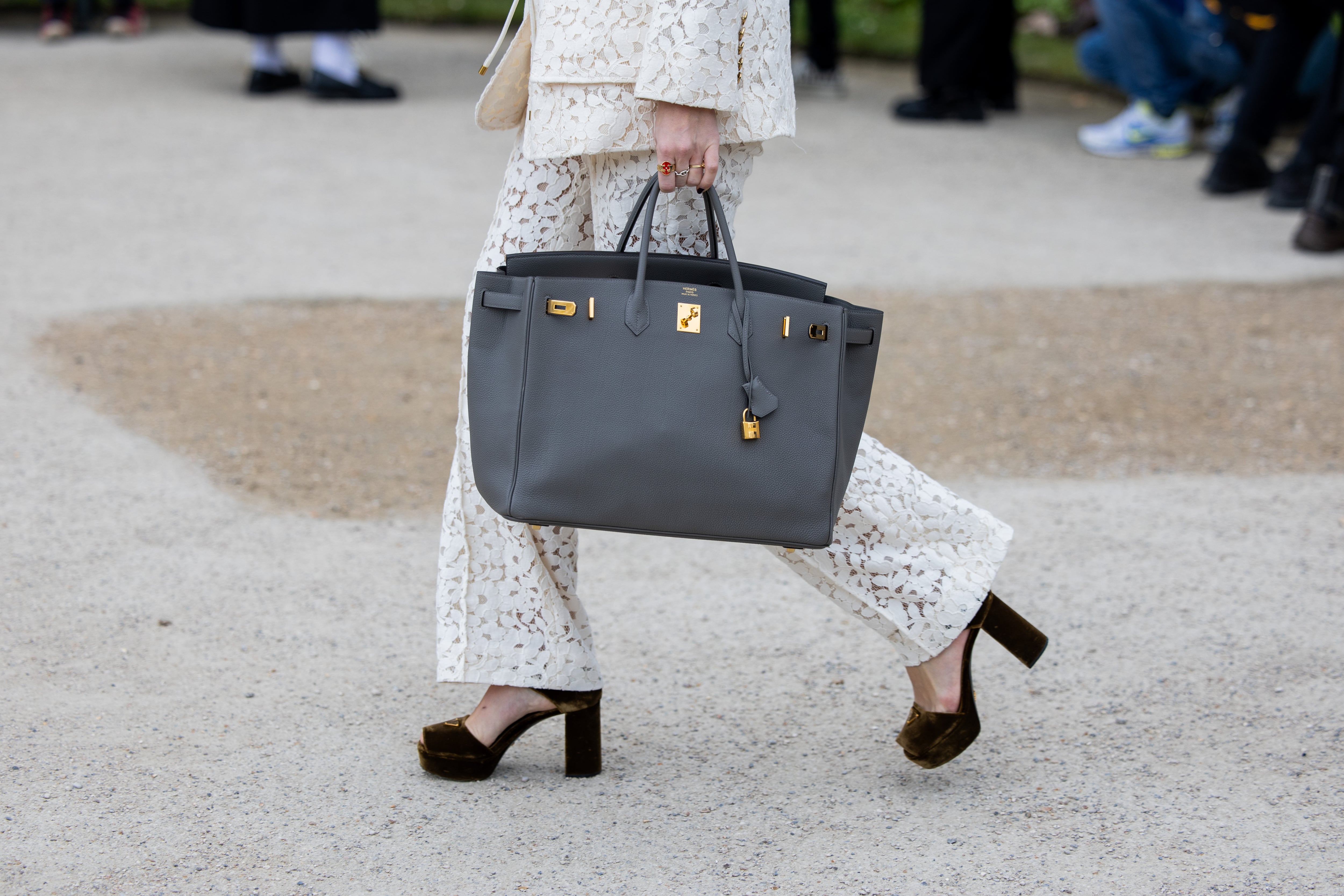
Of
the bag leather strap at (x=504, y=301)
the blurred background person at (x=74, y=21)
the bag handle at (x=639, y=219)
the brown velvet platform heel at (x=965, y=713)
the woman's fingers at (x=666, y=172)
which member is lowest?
the blurred background person at (x=74, y=21)

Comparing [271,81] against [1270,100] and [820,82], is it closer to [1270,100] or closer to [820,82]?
[820,82]

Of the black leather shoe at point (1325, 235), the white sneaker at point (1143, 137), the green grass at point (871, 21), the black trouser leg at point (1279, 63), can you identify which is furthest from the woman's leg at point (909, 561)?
the green grass at point (871, 21)

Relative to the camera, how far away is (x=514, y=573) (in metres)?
2.17

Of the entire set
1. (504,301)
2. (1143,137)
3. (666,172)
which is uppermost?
(666,172)

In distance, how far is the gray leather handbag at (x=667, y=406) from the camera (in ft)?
6.05

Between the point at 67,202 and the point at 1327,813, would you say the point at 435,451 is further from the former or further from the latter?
the point at 67,202

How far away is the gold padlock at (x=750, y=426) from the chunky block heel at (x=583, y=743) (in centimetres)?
64

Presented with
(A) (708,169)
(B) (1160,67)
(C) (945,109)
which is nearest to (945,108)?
(C) (945,109)

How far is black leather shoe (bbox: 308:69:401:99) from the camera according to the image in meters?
7.61

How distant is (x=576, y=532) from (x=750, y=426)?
0.47 m

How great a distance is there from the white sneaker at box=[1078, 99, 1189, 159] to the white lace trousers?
5.65 meters

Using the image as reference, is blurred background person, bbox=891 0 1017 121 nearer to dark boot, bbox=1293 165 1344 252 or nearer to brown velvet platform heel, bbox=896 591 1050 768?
dark boot, bbox=1293 165 1344 252

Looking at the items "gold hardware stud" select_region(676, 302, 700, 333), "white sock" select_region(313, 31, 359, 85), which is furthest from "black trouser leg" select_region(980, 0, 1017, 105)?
"gold hardware stud" select_region(676, 302, 700, 333)

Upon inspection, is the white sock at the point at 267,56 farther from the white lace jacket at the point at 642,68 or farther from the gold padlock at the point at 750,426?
the gold padlock at the point at 750,426
